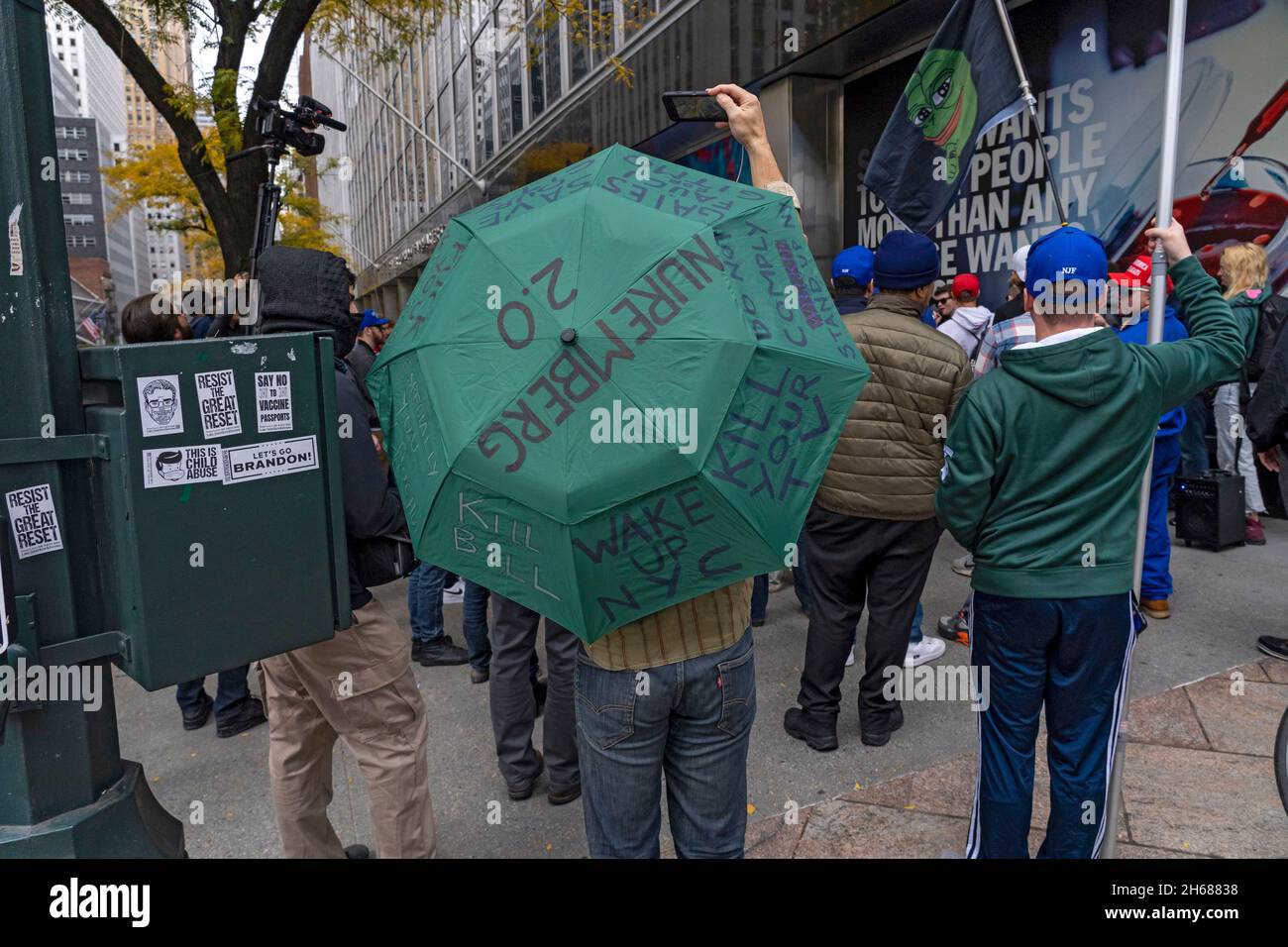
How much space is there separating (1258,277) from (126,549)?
613cm

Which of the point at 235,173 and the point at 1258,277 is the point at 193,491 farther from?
the point at 235,173

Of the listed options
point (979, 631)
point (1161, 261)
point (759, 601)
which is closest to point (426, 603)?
point (759, 601)

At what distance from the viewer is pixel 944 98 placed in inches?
183

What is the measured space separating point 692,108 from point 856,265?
2.05 metres

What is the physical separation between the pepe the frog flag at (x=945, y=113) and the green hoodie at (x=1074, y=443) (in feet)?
6.71

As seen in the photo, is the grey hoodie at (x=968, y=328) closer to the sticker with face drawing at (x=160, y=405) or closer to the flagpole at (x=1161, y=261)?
the flagpole at (x=1161, y=261)

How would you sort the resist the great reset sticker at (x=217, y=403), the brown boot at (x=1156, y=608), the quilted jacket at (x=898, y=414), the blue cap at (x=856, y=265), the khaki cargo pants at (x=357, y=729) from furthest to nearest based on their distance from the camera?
the brown boot at (x=1156, y=608) → the blue cap at (x=856, y=265) → the quilted jacket at (x=898, y=414) → the khaki cargo pants at (x=357, y=729) → the resist the great reset sticker at (x=217, y=403)

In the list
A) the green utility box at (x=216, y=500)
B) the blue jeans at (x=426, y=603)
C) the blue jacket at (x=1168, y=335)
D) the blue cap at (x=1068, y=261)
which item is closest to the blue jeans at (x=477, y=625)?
the blue jeans at (x=426, y=603)

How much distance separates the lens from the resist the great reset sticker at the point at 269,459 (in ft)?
6.29

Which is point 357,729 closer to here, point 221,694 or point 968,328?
point 221,694

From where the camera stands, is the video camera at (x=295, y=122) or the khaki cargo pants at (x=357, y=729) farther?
the video camera at (x=295, y=122)

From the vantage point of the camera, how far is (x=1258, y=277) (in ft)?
17.7

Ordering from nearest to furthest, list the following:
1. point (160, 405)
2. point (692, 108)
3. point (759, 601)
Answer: point (160, 405)
point (692, 108)
point (759, 601)
